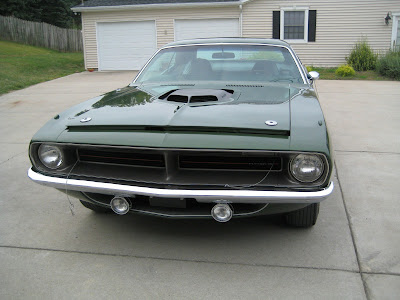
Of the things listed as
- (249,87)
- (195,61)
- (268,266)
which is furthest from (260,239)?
(195,61)

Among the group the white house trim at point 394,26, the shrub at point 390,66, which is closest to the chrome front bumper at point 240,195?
the shrub at point 390,66

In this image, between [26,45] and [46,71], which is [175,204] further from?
[26,45]

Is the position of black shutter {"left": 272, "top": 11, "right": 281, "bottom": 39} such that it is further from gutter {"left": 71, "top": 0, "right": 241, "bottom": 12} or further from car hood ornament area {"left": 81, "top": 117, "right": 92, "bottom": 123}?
car hood ornament area {"left": 81, "top": 117, "right": 92, "bottom": 123}

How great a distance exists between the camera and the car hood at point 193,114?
2648 mm

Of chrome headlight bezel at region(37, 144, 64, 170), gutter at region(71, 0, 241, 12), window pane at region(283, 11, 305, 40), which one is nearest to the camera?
chrome headlight bezel at region(37, 144, 64, 170)

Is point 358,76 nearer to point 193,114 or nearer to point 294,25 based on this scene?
point 294,25

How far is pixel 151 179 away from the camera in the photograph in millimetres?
2643

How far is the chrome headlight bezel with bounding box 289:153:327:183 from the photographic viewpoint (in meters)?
2.54

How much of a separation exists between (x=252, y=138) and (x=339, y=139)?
3.96 metres

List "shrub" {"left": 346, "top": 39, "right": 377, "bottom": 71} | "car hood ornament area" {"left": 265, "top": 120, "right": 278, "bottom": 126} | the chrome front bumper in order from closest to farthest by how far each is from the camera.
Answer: the chrome front bumper
"car hood ornament area" {"left": 265, "top": 120, "right": 278, "bottom": 126}
"shrub" {"left": 346, "top": 39, "right": 377, "bottom": 71}

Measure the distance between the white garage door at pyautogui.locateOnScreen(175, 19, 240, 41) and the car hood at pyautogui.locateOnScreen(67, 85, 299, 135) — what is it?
44.2ft

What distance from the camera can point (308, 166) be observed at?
2551mm

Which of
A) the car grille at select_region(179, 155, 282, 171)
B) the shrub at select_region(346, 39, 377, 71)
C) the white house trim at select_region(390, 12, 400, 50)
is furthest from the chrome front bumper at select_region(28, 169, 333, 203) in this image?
the white house trim at select_region(390, 12, 400, 50)

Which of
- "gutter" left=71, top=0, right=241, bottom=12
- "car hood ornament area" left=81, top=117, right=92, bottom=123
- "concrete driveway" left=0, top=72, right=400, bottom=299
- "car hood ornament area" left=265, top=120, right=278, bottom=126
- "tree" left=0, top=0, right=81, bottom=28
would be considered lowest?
"concrete driveway" left=0, top=72, right=400, bottom=299
